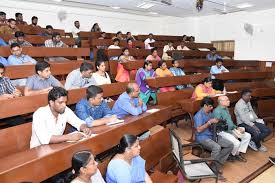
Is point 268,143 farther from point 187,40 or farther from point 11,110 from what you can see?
point 187,40

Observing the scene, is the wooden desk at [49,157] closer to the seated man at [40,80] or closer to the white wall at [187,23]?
the seated man at [40,80]

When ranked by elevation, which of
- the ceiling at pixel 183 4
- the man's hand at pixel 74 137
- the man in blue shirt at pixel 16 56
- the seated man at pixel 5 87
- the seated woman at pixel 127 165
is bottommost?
the seated woman at pixel 127 165

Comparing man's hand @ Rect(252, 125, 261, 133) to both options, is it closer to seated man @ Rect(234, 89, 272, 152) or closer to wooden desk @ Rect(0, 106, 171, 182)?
seated man @ Rect(234, 89, 272, 152)

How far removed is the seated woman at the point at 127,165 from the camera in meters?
1.61

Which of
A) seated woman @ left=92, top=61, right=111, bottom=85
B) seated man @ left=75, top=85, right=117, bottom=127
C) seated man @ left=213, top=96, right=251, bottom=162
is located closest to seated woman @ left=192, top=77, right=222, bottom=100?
seated man @ left=213, top=96, right=251, bottom=162

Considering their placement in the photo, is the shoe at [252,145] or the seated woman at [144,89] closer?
the shoe at [252,145]

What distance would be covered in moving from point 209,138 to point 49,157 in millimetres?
1900

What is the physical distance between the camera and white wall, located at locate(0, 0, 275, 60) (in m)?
6.53

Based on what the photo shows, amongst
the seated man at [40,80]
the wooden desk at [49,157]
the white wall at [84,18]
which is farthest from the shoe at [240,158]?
the white wall at [84,18]

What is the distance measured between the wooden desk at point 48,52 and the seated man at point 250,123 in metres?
2.40

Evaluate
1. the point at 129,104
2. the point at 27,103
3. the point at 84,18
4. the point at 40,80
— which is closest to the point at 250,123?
the point at 129,104

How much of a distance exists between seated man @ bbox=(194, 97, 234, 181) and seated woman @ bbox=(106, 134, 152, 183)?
3.81 ft

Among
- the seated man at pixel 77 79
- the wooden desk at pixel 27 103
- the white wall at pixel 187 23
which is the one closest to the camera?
the wooden desk at pixel 27 103

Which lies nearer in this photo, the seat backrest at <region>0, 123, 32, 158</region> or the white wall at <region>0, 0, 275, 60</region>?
the seat backrest at <region>0, 123, 32, 158</region>
